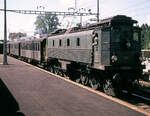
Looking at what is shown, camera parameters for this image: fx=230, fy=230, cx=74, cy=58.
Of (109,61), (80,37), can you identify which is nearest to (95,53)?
(109,61)

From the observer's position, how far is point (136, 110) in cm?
791

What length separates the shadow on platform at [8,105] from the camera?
7.25 metres

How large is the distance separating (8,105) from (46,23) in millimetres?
120123

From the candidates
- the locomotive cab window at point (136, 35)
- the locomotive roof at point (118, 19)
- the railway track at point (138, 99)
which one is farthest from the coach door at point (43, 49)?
the locomotive cab window at point (136, 35)

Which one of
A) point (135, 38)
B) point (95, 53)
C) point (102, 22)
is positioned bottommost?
point (95, 53)

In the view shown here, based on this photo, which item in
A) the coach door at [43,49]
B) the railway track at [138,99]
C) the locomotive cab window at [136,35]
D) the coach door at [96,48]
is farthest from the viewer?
the coach door at [43,49]

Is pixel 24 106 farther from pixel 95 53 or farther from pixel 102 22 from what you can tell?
pixel 102 22

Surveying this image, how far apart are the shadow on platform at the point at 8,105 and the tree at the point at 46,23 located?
114 meters

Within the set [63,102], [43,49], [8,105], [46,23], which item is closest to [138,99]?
[63,102]

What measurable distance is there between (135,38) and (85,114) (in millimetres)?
6437

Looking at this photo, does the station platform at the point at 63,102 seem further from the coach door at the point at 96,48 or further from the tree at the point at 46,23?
the tree at the point at 46,23

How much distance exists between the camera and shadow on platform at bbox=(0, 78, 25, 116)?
23.8 feet

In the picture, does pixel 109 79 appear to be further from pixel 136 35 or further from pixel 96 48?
pixel 136 35

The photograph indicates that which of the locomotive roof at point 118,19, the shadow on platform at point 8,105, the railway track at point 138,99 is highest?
the locomotive roof at point 118,19
